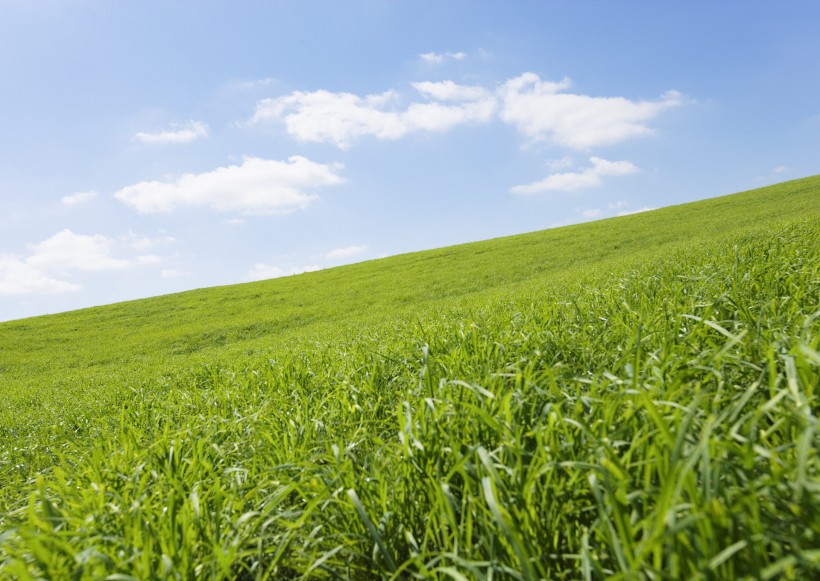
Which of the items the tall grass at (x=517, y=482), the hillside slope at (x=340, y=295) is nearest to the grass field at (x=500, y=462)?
the tall grass at (x=517, y=482)

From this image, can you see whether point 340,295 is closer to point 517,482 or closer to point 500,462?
point 500,462

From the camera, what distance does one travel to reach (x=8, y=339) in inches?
1193

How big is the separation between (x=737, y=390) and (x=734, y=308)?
1.76m

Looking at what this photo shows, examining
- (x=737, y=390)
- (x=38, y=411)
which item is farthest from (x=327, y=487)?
(x=38, y=411)

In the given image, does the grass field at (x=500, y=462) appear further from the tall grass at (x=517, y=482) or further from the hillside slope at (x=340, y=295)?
the hillside slope at (x=340, y=295)

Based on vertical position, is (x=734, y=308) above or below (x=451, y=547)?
above

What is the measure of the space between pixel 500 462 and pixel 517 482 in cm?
22

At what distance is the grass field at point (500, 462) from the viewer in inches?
66.2

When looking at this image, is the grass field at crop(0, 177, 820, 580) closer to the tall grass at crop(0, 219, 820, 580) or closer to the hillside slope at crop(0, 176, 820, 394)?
the tall grass at crop(0, 219, 820, 580)

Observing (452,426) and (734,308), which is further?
(734,308)

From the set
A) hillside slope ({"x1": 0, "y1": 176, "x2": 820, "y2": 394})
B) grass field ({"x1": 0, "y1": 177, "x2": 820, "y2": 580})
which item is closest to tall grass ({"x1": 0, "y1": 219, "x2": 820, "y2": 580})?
grass field ({"x1": 0, "y1": 177, "x2": 820, "y2": 580})

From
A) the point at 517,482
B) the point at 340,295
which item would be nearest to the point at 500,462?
the point at 517,482

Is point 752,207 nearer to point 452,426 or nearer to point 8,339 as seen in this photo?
point 452,426

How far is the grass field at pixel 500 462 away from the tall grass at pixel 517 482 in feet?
0.05
